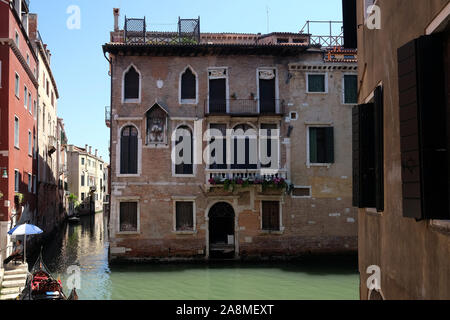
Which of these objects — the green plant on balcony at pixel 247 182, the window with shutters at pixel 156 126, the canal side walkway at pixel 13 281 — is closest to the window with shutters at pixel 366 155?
the canal side walkway at pixel 13 281

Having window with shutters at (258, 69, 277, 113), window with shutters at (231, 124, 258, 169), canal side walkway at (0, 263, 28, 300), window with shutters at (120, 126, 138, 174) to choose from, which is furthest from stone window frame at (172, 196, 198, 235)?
canal side walkway at (0, 263, 28, 300)

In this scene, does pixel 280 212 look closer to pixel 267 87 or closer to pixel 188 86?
pixel 267 87

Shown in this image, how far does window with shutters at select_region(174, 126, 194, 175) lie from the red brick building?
654 cm

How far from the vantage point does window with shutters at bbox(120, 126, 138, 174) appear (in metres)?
19.3

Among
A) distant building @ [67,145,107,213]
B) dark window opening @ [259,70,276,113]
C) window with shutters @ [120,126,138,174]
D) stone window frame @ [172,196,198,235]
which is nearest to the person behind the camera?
stone window frame @ [172,196,198,235]

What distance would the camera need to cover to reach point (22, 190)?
19266 millimetres

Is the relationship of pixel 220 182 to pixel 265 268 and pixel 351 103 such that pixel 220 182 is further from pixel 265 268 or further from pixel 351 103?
pixel 351 103

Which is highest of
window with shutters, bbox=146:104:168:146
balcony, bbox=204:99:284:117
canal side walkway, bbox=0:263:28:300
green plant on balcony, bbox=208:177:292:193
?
balcony, bbox=204:99:284:117

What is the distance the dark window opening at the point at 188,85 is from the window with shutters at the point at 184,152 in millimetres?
1516

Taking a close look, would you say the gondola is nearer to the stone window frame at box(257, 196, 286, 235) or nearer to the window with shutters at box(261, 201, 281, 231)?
the stone window frame at box(257, 196, 286, 235)

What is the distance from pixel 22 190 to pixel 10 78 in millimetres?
5073

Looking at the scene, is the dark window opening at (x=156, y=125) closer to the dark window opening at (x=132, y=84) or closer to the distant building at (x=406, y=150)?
the dark window opening at (x=132, y=84)

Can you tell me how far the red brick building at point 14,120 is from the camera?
16.6 metres
